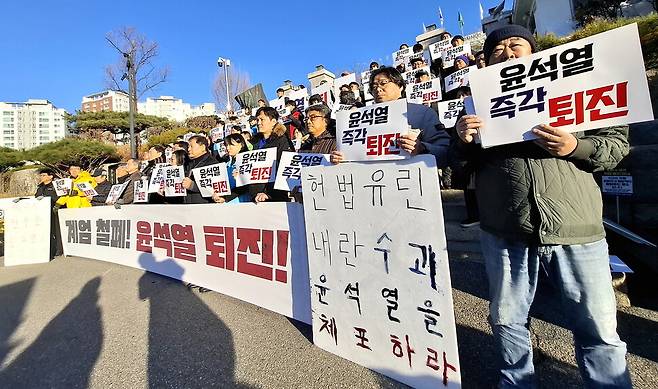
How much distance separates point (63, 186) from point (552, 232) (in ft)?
25.9

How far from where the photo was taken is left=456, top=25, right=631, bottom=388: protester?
1426 millimetres

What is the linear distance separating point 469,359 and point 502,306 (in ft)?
2.50

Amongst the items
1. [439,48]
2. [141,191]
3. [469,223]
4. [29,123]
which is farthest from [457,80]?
[29,123]

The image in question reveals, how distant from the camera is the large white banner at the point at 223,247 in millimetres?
2828

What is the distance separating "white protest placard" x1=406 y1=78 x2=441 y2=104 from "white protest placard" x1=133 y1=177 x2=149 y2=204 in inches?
206

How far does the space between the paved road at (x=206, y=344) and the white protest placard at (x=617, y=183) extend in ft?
5.39

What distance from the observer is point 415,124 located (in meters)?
2.09

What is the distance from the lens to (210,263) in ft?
12.0

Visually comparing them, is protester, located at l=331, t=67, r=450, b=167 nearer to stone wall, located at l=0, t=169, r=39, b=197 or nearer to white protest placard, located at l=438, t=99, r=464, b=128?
white protest placard, located at l=438, t=99, r=464, b=128

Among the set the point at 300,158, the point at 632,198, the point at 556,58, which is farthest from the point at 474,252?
the point at 556,58

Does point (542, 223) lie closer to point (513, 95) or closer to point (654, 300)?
point (513, 95)

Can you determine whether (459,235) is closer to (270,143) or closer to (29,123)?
(270,143)

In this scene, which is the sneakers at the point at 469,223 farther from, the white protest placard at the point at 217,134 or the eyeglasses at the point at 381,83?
the white protest placard at the point at 217,134

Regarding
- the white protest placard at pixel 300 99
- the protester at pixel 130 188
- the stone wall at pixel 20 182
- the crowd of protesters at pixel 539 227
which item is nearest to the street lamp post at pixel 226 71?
the stone wall at pixel 20 182
